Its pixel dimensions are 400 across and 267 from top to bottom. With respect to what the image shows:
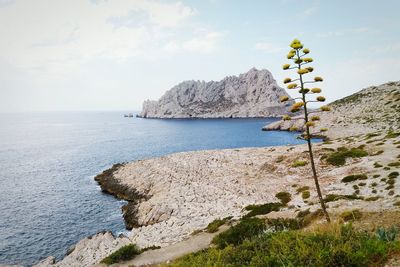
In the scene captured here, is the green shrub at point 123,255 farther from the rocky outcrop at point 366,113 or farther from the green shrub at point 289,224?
A: the rocky outcrop at point 366,113

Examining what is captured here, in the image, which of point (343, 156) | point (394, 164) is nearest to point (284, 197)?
point (394, 164)

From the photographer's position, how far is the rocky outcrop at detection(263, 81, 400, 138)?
300ft

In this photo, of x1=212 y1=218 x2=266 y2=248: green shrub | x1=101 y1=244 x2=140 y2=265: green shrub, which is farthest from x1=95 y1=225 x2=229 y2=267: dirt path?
x1=212 y1=218 x2=266 y2=248: green shrub

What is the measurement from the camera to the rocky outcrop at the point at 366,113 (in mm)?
91375

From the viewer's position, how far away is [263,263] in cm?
1041

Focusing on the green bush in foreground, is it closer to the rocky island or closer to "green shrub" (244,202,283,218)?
the rocky island

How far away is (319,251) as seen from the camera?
397 inches

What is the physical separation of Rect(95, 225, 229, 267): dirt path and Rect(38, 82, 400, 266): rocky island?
9 cm

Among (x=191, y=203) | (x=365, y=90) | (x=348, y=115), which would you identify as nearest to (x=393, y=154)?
(x=191, y=203)

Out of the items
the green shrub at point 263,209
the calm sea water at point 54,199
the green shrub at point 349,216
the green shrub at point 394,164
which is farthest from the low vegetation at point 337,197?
the calm sea water at point 54,199

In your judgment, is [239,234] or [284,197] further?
[284,197]

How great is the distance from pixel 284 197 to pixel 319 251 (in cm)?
2702

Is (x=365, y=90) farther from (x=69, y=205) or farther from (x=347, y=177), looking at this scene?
(x=69, y=205)

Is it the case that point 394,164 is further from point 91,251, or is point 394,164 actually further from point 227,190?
point 91,251
